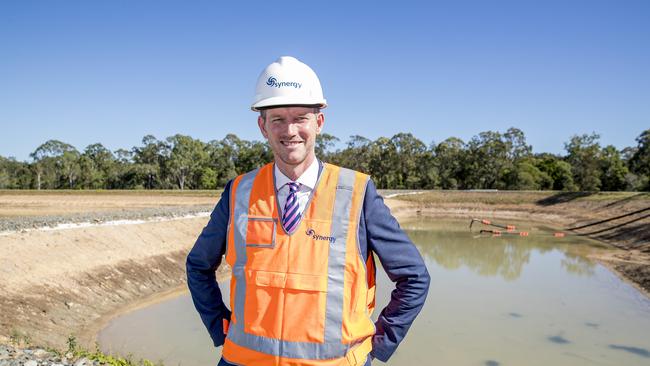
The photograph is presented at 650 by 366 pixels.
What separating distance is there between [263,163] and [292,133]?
6333cm

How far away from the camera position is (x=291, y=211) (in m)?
1.99

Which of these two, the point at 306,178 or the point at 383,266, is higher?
the point at 306,178

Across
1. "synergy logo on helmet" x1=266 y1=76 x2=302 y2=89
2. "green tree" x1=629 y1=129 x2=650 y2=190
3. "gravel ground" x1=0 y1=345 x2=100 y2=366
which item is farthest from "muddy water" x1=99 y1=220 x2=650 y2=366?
"green tree" x1=629 y1=129 x2=650 y2=190

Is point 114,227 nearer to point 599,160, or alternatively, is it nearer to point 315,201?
point 315,201

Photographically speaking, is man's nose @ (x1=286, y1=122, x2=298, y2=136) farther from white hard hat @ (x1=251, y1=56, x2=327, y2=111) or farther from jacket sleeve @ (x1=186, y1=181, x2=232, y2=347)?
jacket sleeve @ (x1=186, y1=181, x2=232, y2=347)

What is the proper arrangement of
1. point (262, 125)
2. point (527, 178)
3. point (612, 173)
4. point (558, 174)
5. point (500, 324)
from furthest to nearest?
point (558, 174) → point (527, 178) → point (612, 173) → point (500, 324) → point (262, 125)

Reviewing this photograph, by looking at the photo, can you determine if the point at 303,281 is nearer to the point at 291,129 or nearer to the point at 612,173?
the point at 291,129

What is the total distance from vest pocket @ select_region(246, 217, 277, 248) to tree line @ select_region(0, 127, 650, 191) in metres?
60.4

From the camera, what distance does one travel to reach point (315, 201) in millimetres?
1996

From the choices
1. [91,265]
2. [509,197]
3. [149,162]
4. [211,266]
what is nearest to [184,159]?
[149,162]

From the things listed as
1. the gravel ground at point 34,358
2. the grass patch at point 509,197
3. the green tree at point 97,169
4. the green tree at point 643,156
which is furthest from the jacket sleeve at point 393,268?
the green tree at point 97,169

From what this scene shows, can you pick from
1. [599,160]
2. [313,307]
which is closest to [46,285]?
[313,307]

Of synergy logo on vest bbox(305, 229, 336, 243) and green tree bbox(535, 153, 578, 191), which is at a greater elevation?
green tree bbox(535, 153, 578, 191)

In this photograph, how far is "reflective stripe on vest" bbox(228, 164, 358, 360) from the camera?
6.05 ft
